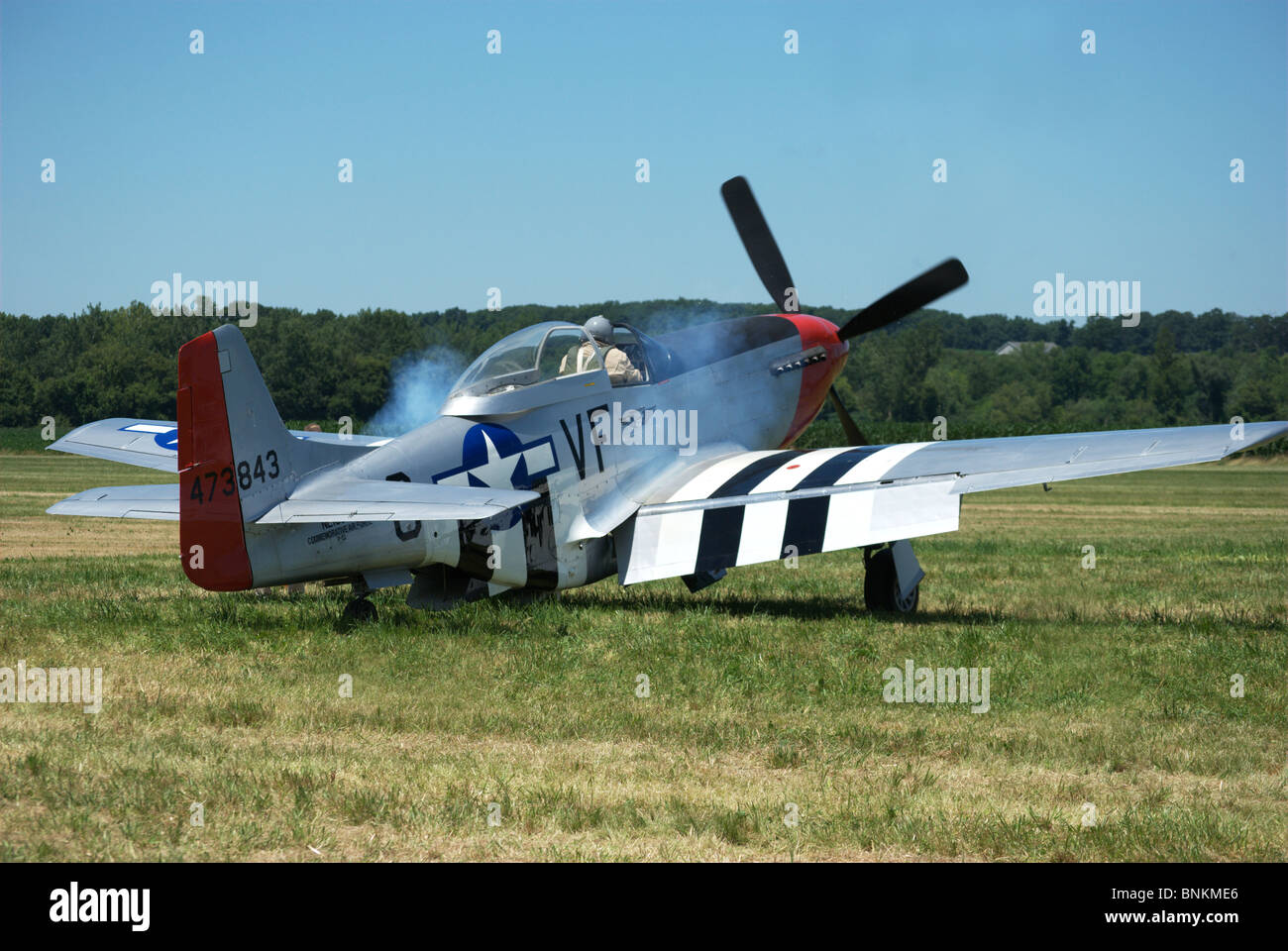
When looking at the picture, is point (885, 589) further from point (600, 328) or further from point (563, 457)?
point (600, 328)

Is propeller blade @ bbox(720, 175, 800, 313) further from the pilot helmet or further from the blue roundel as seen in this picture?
the blue roundel

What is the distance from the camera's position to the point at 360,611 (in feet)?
32.2

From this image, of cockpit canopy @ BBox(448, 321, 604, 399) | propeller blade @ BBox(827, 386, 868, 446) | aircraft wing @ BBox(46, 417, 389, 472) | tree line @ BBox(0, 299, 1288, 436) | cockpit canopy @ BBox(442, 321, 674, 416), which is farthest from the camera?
tree line @ BBox(0, 299, 1288, 436)

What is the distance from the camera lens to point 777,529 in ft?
34.4

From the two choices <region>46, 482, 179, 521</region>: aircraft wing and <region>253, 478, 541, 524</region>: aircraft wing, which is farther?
<region>46, 482, 179, 521</region>: aircraft wing

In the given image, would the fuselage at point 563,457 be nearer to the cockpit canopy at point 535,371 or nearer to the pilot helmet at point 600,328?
the cockpit canopy at point 535,371

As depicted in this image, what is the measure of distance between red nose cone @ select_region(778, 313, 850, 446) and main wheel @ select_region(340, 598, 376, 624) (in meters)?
6.09

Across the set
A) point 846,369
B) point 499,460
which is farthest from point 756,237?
point 846,369

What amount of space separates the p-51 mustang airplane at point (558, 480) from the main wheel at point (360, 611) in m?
0.02

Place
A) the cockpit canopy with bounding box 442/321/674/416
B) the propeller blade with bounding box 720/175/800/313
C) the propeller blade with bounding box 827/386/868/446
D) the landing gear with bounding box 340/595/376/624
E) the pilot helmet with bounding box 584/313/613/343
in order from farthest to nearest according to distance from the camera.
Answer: the propeller blade with bounding box 720/175/800/313, the propeller blade with bounding box 827/386/868/446, the pilot helmet with bounding box 584/313/613/343, the cockpit canopy with bounding box 442/321/674/416, the landing gear with bounding box 340/595/376/624

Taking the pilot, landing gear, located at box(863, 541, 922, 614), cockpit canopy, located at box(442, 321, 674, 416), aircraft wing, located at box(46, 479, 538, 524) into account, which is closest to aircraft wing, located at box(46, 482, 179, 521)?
aircraft wing, located at box(46, 479, 538, 524)

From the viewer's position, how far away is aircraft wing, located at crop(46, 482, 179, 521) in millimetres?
9461
